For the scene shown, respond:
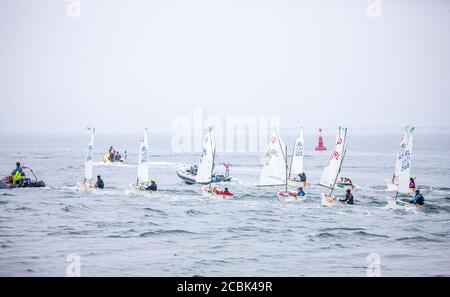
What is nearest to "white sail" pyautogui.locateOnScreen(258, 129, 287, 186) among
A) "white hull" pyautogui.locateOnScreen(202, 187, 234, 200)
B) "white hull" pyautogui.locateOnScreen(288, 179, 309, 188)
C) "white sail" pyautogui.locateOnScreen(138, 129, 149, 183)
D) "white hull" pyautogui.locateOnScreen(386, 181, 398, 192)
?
"white hull" pyautogui.locateOnScreen(202, 187, 234, 200)

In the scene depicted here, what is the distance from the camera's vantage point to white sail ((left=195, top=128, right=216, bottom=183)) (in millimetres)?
56781

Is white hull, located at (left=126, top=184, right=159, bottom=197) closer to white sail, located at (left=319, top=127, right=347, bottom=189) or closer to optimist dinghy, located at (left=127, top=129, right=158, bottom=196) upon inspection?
optimist dinghy, located at (left=127, top=129, right=158, bottom=196)

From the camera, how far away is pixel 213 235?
123 ft

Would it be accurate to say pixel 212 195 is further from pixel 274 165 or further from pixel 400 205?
pixel 400 205

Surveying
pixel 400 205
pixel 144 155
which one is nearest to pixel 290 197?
pixel 400 205

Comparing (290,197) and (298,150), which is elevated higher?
(298,150)

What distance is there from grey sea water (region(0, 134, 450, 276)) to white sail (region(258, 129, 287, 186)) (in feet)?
7.54

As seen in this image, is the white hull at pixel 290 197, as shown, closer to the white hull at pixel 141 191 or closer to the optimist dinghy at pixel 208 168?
the optimist dinghy at pixel 208 168

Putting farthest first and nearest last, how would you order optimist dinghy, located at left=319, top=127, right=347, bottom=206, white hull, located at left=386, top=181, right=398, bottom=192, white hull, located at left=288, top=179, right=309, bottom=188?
1. white hull, located at left=288, top=179, right=309, bottom=188
2. white hull, located at left=386, top=181, right=398, bottom=192
3. optimist dinghy, located at left=319, top=127, right=347, bottom=206

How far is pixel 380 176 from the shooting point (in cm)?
8606

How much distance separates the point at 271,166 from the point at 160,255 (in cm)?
2537

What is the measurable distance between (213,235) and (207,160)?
2123 centimetres

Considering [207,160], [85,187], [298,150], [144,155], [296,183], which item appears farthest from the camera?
[298,150]
